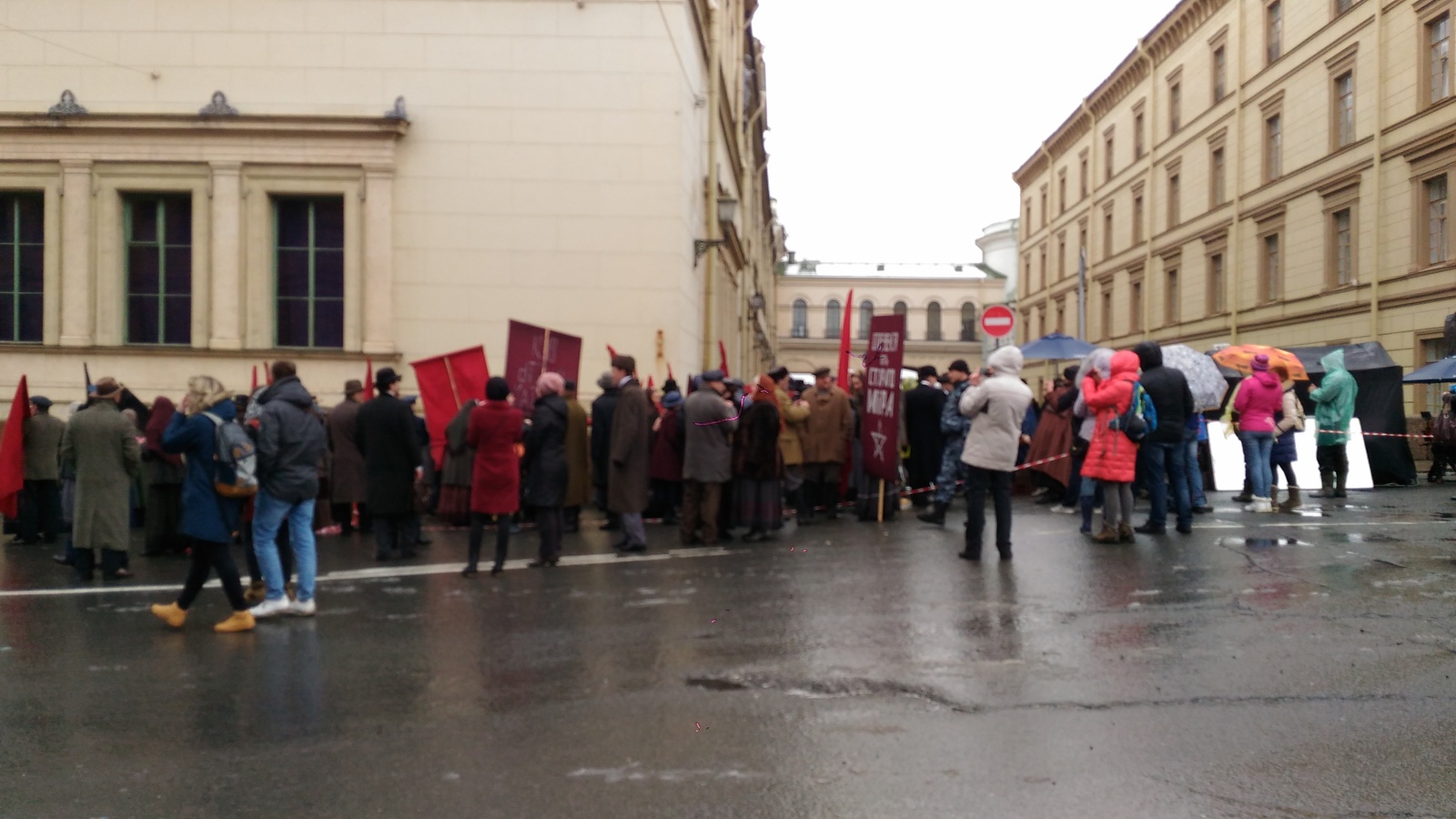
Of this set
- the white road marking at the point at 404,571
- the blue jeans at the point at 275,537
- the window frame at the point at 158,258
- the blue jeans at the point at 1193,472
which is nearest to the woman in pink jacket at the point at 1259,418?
the blue jeans at the point at 1193,472

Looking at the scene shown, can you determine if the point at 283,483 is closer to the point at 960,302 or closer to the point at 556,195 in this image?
the point at 556,195

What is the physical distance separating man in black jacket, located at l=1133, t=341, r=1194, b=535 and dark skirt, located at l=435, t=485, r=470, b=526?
23.9 ft

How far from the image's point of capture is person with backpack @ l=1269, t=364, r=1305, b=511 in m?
14.0

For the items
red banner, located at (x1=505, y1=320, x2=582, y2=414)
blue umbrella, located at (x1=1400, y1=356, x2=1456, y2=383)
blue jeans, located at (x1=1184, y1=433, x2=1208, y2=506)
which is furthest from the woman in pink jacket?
red banner, located at (x1=505, y1=320, x2=582, y2=414)

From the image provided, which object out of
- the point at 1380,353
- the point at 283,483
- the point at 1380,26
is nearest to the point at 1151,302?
the point at 1380,26

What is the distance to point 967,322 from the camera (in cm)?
8862

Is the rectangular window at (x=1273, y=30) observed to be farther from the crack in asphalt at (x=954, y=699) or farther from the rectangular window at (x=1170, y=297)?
the crack in asphalt at (x=954, y=699)

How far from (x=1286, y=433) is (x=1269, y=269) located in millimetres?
24442

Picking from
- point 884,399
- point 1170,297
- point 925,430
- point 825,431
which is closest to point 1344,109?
point 1170,297

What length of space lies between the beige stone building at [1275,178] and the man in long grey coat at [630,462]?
21.6 m

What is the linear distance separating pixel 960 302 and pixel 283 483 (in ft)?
272

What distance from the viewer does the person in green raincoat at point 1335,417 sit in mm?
16062

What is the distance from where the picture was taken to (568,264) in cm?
1889

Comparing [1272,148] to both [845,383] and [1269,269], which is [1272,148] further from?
[845,383]
